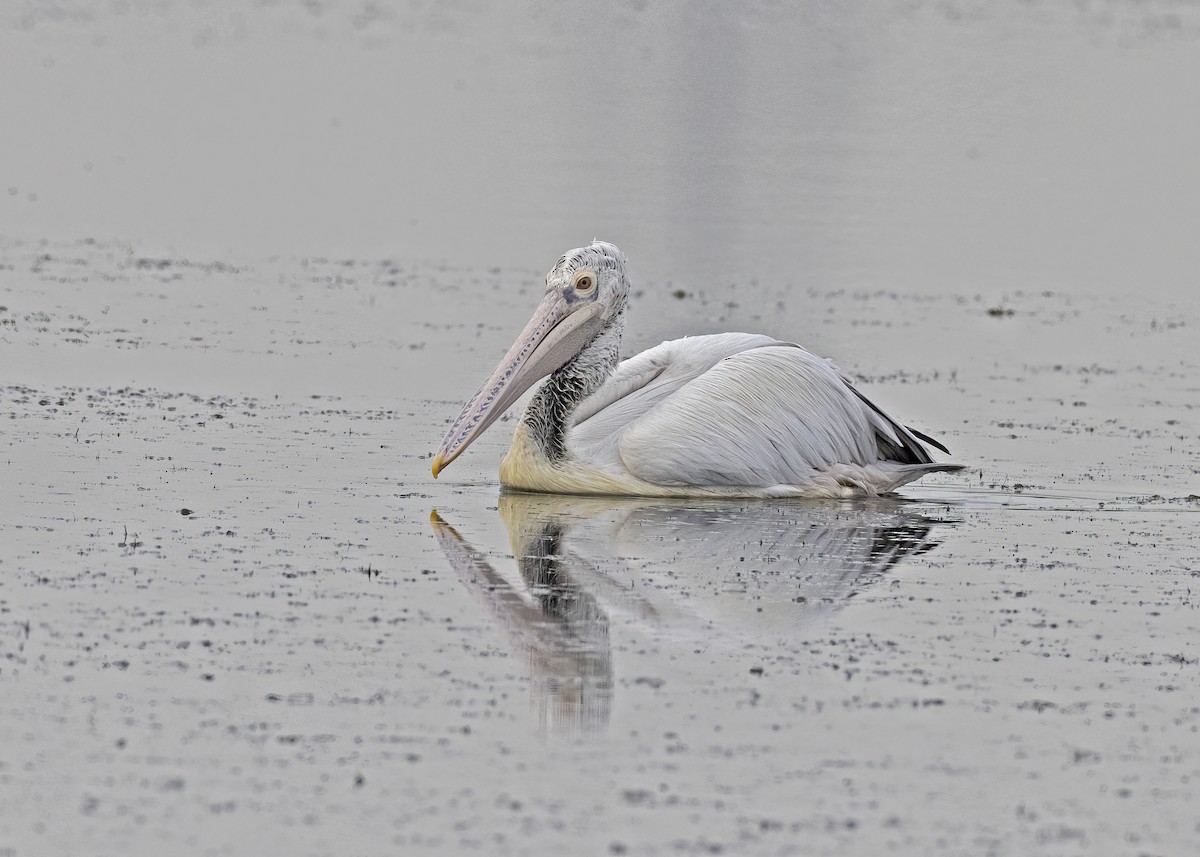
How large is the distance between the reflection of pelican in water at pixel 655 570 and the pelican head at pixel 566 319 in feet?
2.01

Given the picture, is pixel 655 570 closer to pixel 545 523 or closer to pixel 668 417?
pixel 545 523

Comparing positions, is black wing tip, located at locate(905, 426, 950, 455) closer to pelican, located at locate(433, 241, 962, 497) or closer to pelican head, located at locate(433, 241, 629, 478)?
pelican, located at locate(433, 241, 962, 497)

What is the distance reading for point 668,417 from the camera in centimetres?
854

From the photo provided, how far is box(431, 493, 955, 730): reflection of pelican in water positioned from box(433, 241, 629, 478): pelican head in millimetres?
613

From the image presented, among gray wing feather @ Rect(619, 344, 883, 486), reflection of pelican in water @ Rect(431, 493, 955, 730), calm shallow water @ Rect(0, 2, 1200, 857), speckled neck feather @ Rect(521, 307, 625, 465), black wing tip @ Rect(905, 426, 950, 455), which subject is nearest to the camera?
calm shallow water @ Rect(0, 2, 1200, 857)

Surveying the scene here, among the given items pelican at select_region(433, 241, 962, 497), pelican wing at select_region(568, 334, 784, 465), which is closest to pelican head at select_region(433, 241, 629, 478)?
pelican at select_region(433, 241, 962, 497)

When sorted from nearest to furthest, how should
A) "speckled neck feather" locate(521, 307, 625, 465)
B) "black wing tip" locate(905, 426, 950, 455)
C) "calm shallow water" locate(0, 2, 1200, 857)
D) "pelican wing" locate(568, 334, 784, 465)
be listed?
1. "calm shallow water" locate(0, 2, 1200, 857)
2. "speckled neck feather" locate(521, 307, 625, 465)
3. "pelican wing" locate(568, 334, 784, 465)
4. "black wing tip" locate(905, 426, 950, 455)

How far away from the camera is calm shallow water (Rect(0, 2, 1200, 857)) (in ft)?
15.6

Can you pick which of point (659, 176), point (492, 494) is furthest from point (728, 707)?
Answer: point (659, 176)

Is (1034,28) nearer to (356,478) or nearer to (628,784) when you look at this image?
(356,478)

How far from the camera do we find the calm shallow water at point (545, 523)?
474cm

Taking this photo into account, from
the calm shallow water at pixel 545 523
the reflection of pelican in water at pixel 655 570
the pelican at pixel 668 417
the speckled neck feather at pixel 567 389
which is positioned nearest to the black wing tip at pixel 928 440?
the pelican at pixel 668 417

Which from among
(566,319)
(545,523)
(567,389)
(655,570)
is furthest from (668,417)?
(655,570)

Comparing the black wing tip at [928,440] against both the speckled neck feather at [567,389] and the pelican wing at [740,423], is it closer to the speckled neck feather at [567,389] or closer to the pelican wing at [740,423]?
the pelican wing at [740,423]
